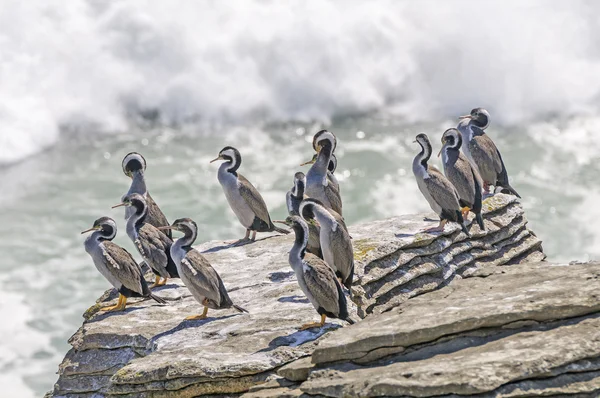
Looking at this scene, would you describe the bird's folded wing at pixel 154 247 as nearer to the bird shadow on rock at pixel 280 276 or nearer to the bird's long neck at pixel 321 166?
the bird shadow on rock at pixel 280 276

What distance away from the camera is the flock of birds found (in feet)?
47.8

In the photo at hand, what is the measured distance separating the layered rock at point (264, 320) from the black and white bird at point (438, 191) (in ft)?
0.83

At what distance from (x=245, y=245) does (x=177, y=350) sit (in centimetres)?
514

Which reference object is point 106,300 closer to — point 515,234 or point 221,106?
point 515,234

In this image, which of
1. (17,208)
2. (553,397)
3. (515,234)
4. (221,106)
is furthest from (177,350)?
(221,106)

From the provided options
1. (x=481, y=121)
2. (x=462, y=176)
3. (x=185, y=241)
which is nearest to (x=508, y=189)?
(x=481, y=121)

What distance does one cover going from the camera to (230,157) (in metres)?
19.6

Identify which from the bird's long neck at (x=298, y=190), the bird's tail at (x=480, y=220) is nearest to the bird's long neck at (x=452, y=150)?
the bird's tail at (x=480, y=220)

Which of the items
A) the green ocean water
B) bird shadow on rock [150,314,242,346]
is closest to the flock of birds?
bird shadow on rock [150,314,242,346]

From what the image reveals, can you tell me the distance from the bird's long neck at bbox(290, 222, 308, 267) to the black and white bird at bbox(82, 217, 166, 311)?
2.65m

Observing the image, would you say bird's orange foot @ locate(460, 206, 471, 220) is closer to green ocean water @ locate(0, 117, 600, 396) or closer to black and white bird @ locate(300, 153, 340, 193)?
black and white bird @ locate(300, 153, 340, 193)

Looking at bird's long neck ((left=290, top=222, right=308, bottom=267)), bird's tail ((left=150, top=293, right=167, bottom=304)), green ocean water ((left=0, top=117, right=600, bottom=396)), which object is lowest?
bird's long neck ((left=290, top=222, right=308, bottom=267))

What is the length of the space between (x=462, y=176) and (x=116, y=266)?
6.19 m

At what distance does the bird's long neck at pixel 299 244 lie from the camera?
14.4 metres
